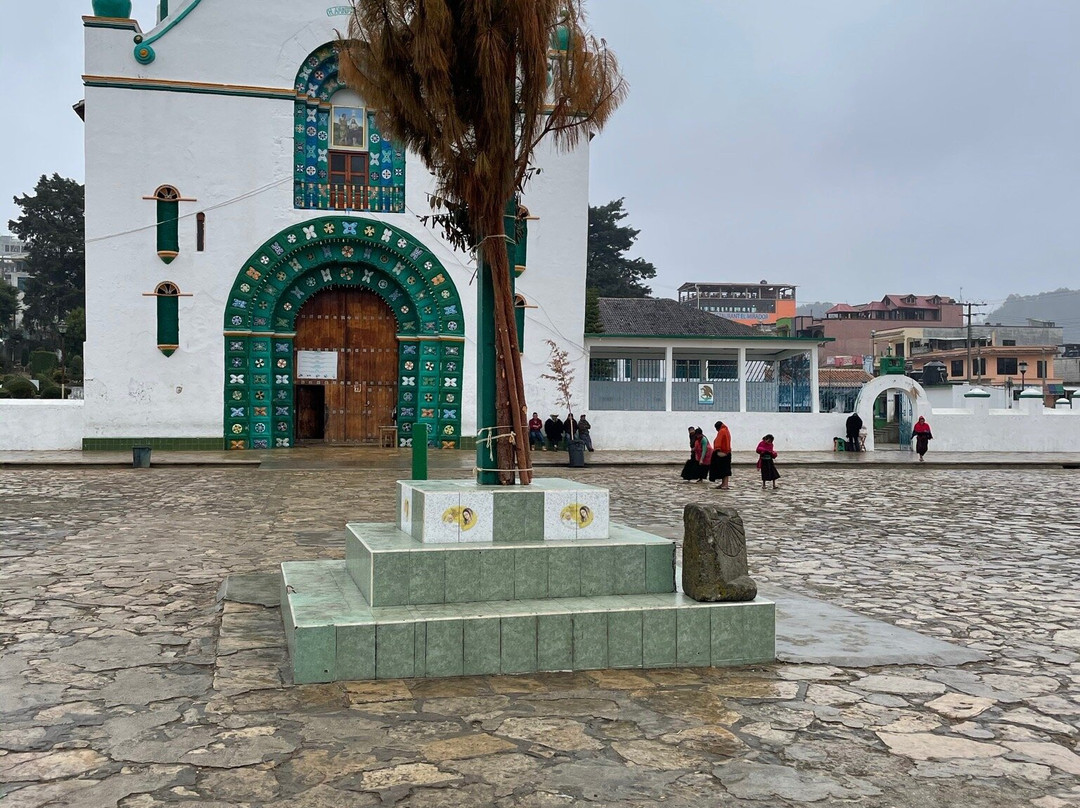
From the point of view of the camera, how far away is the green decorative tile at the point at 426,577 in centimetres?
506

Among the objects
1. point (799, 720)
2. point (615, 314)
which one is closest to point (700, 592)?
point (799, 720)

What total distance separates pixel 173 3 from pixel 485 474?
22.9 meters

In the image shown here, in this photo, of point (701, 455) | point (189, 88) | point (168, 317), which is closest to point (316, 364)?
point (168, 317)

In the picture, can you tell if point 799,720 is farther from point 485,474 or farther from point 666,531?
point 666,531

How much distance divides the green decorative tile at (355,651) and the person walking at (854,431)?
21971 mm

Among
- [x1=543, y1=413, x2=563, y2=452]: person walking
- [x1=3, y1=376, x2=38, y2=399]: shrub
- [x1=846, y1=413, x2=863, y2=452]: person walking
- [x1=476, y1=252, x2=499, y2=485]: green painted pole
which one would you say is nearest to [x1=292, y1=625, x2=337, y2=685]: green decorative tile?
[x1=476, y1=252, x2=499, y2=485]: green painted pole

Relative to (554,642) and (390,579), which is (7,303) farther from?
(554,642)

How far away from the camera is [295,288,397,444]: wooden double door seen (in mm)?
22953

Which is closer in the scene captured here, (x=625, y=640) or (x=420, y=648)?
(x=420, y=648)

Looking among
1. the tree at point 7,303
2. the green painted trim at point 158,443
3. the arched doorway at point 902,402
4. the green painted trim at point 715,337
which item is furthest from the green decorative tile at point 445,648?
the tree at point 7,303

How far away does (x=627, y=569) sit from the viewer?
17.7 feet

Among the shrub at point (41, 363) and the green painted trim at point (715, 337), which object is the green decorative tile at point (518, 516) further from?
the shrub at point (41, 363)

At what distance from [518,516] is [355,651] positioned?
1.17 metres

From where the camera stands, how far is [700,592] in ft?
16.9
